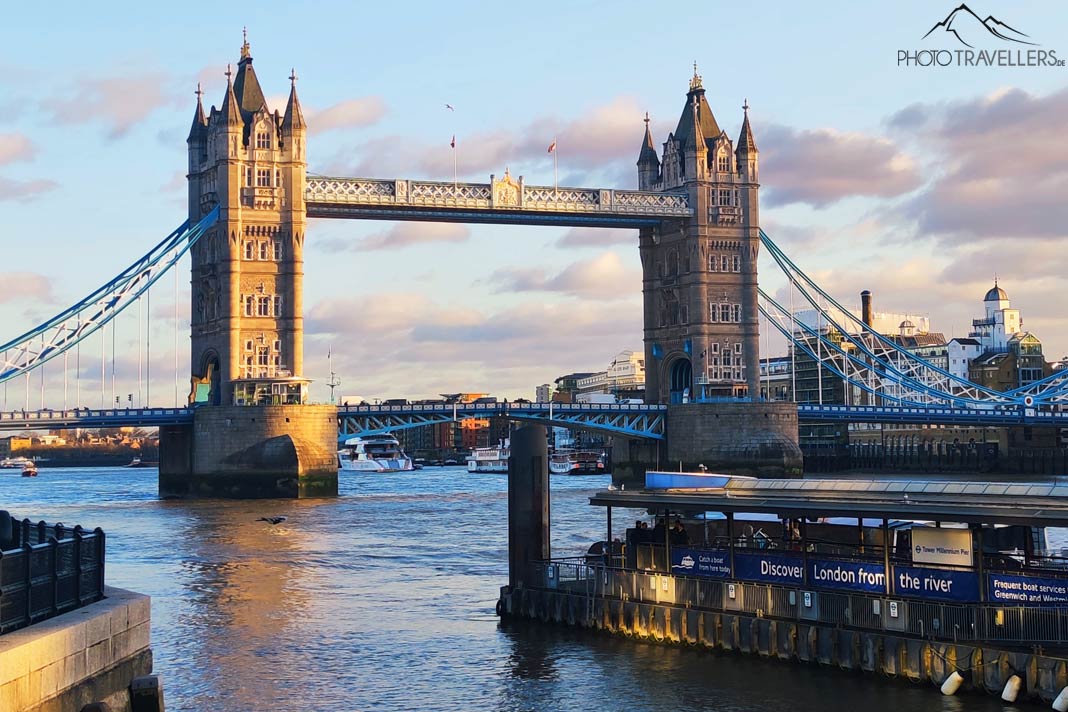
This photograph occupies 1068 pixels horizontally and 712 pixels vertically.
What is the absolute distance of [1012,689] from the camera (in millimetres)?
24453

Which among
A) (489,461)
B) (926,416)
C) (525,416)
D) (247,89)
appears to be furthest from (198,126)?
(489,461)

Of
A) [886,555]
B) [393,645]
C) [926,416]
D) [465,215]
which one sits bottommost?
[393,645]

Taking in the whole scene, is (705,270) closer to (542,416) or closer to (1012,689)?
(542,416)

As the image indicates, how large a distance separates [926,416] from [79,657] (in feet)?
340

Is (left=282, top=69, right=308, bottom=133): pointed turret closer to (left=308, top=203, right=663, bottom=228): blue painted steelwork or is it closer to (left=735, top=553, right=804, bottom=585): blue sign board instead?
(left=308, top=203, right=663, bottom=228): blue painted steelwork

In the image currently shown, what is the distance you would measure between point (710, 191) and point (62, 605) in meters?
94.9

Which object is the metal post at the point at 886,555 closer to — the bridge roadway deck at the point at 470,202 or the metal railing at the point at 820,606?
the metal railing at the point at 820,606

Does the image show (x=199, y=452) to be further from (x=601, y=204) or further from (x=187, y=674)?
(x=187, y=674)

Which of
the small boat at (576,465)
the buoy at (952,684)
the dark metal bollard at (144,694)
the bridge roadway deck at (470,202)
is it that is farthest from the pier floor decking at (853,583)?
the small boat at (576,465)

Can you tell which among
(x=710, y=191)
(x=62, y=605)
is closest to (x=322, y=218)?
(x=710, y=191)

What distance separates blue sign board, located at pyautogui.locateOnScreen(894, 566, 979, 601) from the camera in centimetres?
2673

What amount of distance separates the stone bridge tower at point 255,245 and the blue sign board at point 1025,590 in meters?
71.2

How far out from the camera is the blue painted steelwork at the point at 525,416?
97750 millimetres

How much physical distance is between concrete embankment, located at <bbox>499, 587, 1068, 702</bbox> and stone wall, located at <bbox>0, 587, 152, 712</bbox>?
39.7 feet
